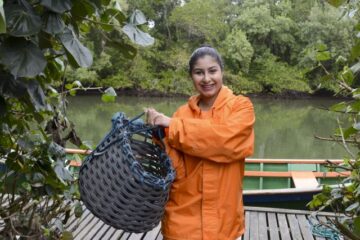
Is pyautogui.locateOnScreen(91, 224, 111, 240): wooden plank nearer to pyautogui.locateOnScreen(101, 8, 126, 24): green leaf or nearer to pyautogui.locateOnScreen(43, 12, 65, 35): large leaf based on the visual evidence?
pyautogui.locateOnScreen(101, 8, 126, 24): green leaf

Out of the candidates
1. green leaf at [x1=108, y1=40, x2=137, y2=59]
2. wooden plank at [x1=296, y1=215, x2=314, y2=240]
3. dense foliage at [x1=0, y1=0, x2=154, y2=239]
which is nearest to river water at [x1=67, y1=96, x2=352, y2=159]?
wooden plank at [x1=296, y1=215, x2=314, y2=240]

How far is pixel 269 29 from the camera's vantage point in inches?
949

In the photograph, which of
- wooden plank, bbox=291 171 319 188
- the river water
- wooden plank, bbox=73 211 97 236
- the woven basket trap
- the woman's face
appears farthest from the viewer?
the river water

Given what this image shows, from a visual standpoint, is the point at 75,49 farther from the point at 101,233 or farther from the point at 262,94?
the point at 262,94

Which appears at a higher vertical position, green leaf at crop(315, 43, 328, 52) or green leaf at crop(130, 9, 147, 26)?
green leaf at crop(130, 9, 147, 26)

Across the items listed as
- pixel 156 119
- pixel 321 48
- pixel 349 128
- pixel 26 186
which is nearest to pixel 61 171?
pixel 26 186

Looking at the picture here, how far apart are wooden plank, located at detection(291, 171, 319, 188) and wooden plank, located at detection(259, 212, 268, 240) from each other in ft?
5.25

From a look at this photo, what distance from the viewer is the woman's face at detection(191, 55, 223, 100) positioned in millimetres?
1317

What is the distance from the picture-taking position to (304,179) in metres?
4.64

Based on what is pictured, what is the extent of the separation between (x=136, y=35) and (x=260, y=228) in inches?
85.4

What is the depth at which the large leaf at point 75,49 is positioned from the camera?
0.67m

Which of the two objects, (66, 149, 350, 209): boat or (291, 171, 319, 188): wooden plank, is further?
(291, 171, 319, 188): wooden plank

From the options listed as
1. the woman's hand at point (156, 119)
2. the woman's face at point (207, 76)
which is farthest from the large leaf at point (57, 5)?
the woman's face at point (207, 76)

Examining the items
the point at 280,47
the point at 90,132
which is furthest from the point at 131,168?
the point at 280,47
